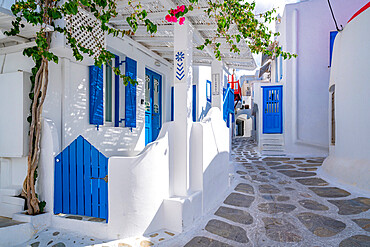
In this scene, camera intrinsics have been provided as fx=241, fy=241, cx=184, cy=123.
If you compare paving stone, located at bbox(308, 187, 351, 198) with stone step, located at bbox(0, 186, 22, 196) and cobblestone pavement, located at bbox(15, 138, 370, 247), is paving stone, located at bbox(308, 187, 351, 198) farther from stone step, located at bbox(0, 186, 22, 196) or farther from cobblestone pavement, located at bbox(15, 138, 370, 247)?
stone step, located at bbox(0, 186, 22, 196)

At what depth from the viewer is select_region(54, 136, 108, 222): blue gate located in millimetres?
3309

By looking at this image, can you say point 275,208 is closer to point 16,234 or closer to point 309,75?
point 16,234

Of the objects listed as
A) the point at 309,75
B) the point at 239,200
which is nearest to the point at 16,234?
the point at 239,200

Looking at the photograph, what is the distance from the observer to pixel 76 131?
13.5 ft

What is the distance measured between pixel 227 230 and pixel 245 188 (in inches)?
80.8

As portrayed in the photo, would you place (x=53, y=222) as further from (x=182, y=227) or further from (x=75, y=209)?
(x=182, y=227)

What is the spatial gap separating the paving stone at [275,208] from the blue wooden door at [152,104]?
336 cm

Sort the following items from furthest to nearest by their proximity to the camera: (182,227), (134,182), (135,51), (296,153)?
(296,153), (135,51), (182,227), (134,182)

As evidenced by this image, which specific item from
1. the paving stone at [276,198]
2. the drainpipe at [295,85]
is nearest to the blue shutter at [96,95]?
the paving stone at [276,198]

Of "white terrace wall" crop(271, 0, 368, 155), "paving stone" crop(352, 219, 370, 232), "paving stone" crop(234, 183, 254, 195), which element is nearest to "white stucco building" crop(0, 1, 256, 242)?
"paving stone" crop(234, 183, 254, 195)

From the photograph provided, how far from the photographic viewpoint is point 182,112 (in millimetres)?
3506

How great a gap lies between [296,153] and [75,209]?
351 inches

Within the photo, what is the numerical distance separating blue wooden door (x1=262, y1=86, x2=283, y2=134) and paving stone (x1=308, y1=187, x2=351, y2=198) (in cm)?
600

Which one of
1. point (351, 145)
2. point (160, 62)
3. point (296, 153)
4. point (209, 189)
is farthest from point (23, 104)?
point (296, 153)
